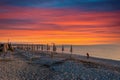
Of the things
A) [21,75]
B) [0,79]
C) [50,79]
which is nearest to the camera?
[0,79]

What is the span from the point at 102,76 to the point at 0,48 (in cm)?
4459

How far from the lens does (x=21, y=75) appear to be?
2580 cm

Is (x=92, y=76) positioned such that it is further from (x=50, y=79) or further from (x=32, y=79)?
(x=32, y=79)

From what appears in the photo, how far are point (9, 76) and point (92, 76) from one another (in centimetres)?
760

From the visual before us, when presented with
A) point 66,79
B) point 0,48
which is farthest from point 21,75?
point 0,48

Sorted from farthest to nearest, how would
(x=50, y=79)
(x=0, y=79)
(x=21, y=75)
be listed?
(x=21, y=75)
(x=50, y=79)
(x=0, y=79)

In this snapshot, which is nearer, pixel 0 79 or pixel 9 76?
pixel 0 79

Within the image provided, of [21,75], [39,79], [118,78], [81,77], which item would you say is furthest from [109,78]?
[21,75]

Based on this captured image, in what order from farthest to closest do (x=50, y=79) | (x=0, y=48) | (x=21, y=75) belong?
(x=0, y=48) < (x=21, y=75) < (x=50, y=79)

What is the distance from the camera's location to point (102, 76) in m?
24.9

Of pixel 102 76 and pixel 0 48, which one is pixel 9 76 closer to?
pixel 102 76

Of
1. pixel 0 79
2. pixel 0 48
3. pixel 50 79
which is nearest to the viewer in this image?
pixel 0 79

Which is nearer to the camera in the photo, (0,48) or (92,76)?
(92,76)

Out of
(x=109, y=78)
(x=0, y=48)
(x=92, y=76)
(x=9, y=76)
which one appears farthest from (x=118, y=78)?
(x=0, y=48)
